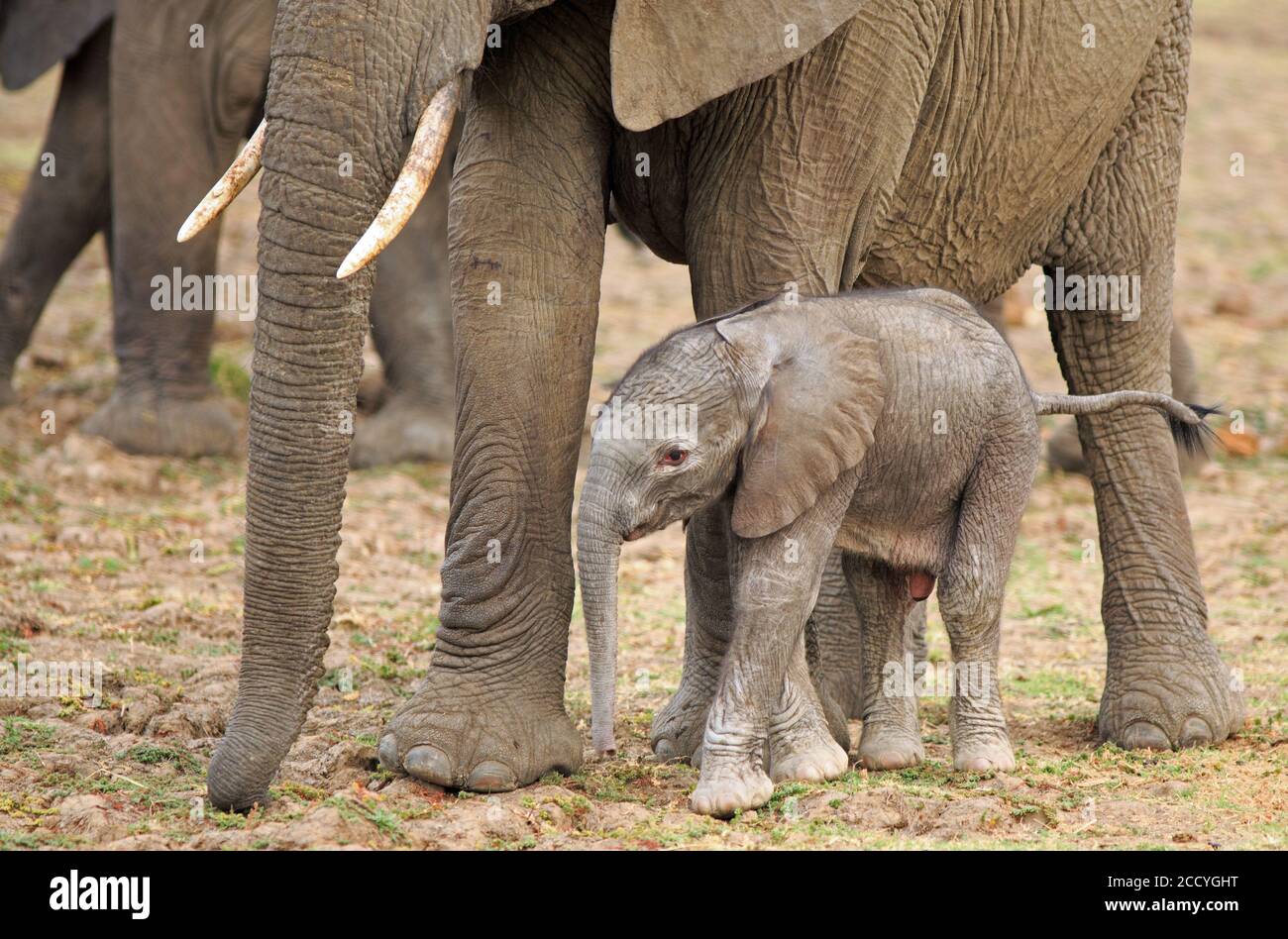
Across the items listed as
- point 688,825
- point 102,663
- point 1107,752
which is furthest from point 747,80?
point 102,663

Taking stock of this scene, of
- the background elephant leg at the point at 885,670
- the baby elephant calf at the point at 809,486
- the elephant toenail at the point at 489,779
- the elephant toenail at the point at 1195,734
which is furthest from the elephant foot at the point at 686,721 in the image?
the elephant toenail at the point at 1195,734

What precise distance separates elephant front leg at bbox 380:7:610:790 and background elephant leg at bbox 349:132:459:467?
5.27m

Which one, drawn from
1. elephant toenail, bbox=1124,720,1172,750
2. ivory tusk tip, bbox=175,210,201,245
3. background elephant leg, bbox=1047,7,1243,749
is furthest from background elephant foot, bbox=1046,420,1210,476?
ivory tusk tip, bbox=175,210,201,245

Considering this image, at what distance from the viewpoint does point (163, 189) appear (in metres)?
9.85

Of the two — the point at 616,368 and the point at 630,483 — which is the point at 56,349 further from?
the point at 630,483

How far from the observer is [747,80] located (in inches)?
189

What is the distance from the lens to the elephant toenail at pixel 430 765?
4.87 m

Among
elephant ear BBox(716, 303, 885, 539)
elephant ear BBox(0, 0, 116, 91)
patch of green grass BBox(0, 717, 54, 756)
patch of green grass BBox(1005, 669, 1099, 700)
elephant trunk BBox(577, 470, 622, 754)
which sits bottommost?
patch of green grass BBox(0, 717, 54, 756)

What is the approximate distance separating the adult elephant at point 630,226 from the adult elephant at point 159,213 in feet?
15.7

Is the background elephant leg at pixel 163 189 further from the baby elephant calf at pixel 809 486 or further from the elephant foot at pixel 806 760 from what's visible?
the elephant foot at pixel 806 760

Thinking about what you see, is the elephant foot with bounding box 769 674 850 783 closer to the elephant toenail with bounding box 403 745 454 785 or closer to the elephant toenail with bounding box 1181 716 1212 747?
the elephant toenail with bounding box 403 745 454 785

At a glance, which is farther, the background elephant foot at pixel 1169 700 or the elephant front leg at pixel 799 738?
the background elephant foot at pixel 1169 700

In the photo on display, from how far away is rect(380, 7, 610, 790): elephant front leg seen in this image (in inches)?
198

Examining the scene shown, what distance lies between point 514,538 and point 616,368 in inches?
264
